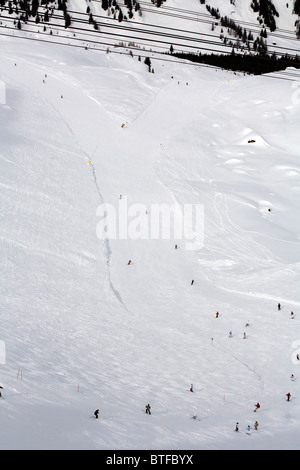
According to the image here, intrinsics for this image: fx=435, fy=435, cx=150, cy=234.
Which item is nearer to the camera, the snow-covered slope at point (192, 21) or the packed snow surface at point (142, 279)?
the packed snow surface at point (142, 279)

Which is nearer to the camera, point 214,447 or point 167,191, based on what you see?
point 214,447

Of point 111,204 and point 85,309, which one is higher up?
point 111,204

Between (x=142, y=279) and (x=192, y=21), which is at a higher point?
(x=192, y=21)

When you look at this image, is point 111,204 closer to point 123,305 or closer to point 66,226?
point 66,226

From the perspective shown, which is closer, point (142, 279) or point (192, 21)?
point (142, 279)

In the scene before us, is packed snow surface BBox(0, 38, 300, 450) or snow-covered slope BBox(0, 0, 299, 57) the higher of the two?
snow-covered slope BBox(0, 0, 299, 57)

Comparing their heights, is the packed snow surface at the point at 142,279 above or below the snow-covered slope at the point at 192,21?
below

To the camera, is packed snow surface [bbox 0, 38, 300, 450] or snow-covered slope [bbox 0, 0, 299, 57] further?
snow-covered slope [bbox 0, 0, 299, 57]
